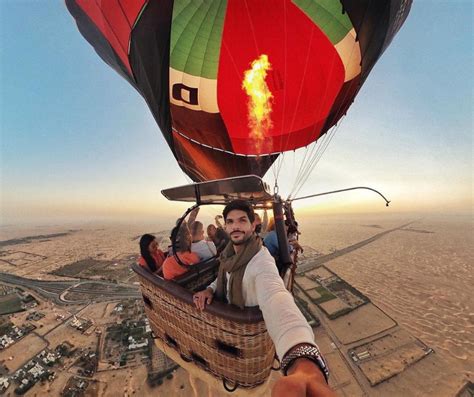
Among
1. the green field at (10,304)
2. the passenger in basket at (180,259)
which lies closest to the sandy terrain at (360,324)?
the passenger in basket at (180,259)

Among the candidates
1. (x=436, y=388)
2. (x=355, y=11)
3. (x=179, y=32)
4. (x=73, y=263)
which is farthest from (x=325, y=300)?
(x=73, y=263)

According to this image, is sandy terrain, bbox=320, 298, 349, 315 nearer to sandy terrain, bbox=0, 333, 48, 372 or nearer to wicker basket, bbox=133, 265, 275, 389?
wicker basket, bbox=133, 265, 275, 389

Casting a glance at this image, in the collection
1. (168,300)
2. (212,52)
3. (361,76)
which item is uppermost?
(212,52)

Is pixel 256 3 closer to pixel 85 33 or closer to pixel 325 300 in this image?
pixel 85 33

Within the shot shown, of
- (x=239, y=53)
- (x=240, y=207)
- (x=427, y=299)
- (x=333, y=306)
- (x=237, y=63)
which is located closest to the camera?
(x=240, y=207)

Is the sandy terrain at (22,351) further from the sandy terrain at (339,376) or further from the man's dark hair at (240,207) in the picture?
the man's dark hair at (240,207)

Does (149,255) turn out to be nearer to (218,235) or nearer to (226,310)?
(218,235)

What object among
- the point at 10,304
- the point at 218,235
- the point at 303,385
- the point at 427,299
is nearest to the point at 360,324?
the point at 427,299
